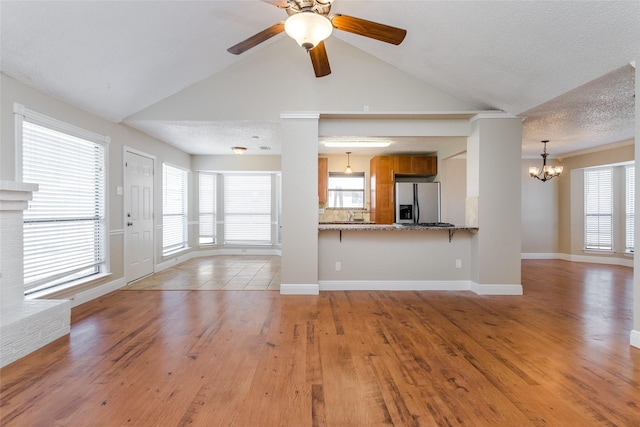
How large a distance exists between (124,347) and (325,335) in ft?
5.57

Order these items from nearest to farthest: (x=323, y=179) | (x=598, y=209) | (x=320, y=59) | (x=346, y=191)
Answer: (x=320, y=59) → (x=598, y=209) → (x=323, y=179) → (x=346, y=191)

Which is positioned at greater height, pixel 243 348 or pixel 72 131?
pixel 72 131

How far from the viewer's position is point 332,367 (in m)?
2.26

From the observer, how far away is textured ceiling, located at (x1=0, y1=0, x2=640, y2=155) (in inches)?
98.8

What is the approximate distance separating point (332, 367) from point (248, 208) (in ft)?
19.4

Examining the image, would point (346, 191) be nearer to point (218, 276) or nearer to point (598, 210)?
point (218, 276)

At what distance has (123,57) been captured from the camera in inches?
126

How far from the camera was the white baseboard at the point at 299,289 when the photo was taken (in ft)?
13.8

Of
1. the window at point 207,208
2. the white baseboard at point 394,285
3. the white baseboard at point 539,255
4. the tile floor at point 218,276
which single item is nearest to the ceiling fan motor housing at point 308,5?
the white baseboard at point 394,285

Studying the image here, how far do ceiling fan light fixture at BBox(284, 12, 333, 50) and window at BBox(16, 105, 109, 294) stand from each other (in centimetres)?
281

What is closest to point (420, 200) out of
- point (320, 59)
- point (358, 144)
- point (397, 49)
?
point (358, 144)

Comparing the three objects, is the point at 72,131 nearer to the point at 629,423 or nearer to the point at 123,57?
the point at 123,57

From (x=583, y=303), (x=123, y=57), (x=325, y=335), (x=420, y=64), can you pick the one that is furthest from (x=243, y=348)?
(x=583, y=303)

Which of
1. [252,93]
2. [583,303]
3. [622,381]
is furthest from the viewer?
[252,93]
